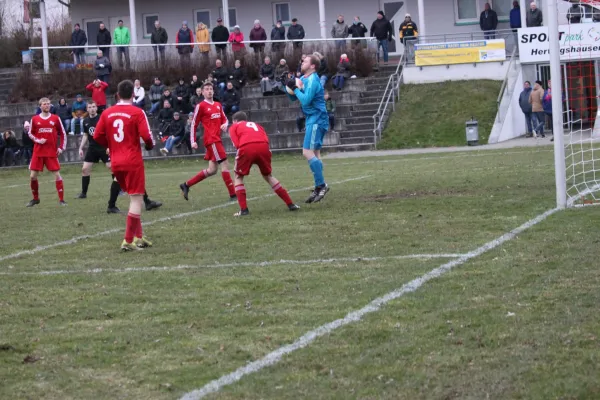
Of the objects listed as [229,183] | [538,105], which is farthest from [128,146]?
[538,105]

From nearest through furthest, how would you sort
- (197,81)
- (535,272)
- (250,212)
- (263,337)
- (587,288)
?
1. (263,337)
2. (587,288)
3. (535,272)
4. (250,212)
5. (197,81)

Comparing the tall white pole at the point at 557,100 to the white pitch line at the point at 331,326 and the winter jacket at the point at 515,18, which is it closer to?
the white pitch line at the point at 331,326

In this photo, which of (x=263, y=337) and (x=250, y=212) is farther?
(x=250, y=212)

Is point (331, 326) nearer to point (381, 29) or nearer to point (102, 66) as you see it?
point (102, 66)

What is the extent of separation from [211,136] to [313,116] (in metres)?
2.48

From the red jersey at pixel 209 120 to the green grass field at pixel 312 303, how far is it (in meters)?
2.15

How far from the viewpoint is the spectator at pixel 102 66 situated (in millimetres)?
36844

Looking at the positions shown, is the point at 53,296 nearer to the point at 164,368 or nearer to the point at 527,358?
the point at 164,368

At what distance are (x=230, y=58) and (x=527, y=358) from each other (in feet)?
107

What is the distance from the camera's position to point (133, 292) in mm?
8047

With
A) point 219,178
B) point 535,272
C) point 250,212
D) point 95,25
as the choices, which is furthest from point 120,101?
point 95,25

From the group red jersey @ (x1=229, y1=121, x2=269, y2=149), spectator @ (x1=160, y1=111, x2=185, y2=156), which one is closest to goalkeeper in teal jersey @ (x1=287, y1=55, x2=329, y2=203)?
red jersey @ (x1=229, y1=121, x2=269, y2=149)

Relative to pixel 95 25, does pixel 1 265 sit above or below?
below

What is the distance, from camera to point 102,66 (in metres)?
36.8
